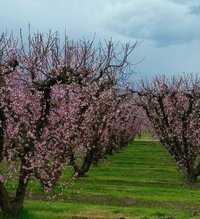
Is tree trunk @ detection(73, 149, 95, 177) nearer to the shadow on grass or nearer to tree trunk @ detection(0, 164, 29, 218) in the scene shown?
the shadow on grass

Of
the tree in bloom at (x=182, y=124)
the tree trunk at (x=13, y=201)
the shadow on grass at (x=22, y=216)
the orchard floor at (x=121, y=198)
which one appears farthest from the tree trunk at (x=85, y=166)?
the tree trunk at (x=13, y=201)

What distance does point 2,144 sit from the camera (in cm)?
2017

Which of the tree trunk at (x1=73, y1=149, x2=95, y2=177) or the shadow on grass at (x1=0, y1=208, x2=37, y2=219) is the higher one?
the tree trunk at (x1=73, y1=149, x2=95, y2=177)

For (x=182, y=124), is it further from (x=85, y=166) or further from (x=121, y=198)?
(x=121, y=198)

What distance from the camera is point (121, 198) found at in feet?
92.9

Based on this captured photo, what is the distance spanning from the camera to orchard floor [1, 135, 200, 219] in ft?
75.8

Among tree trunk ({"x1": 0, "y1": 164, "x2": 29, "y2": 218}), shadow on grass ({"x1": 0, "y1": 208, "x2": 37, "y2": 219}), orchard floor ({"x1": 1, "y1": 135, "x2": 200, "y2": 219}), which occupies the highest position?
tree trunk ({"x1": 0, "y1": 164, "x2": 29, "y2": 218})

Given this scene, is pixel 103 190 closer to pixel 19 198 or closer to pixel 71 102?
pixel 71 102

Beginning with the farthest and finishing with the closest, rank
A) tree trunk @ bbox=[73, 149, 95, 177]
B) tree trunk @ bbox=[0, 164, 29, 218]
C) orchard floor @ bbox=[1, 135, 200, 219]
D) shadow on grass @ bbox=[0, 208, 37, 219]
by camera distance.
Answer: tree trunk @ bbox=[73, 149, 95, 177], orchard floor @ bbox=[1, 135, 200, 219], shadow on grass @ bbox=[0, 208, 37, 219], tree trunk @ bbox=[0, 164, 29, 218]

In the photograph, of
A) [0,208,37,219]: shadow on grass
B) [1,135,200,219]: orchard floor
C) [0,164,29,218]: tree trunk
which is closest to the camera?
[0,164,29,218]: tree trunk

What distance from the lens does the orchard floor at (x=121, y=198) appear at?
23094 mm

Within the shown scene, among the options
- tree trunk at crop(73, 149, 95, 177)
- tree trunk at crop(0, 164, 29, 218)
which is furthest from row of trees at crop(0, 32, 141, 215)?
tree trunk at crop(73, 149, 95, 177)

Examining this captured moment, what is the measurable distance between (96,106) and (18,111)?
17.0m

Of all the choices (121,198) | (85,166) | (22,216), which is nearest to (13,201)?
(22,216)
